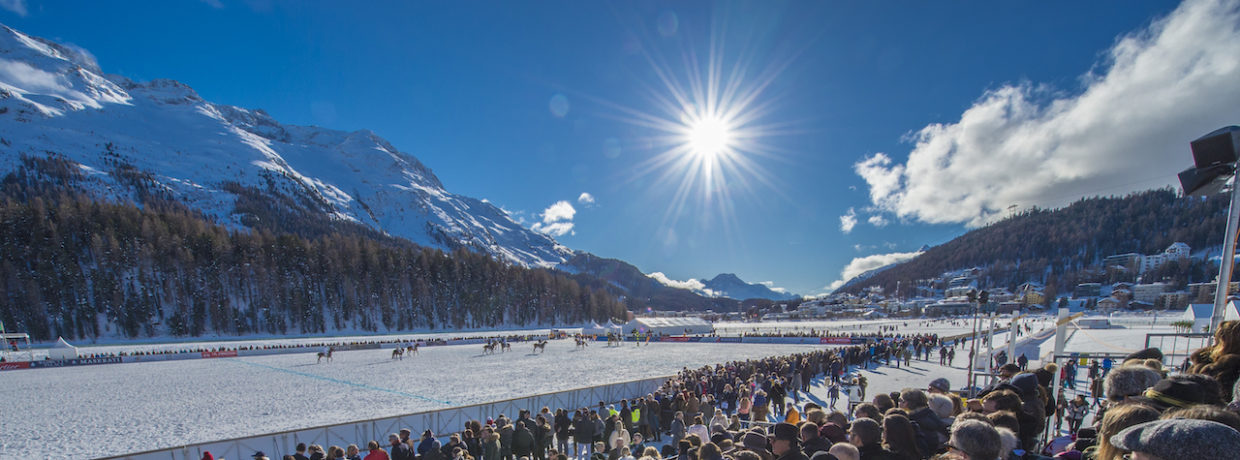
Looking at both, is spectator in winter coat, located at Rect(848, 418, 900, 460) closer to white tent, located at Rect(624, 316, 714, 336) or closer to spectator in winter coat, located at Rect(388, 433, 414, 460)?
spectator in winter coat, located at Rect(388, 433, 414, 460)

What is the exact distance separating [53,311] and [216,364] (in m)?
39.2

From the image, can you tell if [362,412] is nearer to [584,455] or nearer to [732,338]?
[584,455]

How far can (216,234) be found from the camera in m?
65.1

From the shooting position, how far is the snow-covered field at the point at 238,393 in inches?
491

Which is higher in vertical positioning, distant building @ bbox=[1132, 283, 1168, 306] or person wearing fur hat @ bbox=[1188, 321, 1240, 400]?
person wearing fur hat @ bbox=[1188, 321, 1240, 400]

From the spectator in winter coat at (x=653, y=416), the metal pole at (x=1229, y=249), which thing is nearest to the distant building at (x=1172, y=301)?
the metal pole at (x=1229, y=249)

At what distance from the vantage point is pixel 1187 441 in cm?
137

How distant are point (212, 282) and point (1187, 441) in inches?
3256

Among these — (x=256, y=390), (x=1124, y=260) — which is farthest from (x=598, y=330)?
(x=1124, y=260)

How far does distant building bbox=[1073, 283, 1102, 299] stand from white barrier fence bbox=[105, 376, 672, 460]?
15943cm

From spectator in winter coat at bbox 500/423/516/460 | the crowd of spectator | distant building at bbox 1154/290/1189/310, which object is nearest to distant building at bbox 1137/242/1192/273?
distant building at bbox 1154/290/1189/310

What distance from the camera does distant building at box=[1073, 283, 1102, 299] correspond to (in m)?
116

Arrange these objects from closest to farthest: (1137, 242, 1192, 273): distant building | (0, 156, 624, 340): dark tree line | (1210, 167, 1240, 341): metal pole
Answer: (1210, 167, 1240, 341): metal pole → (0, 156, 624, 340): dark tree line → (1137, 242, 1192, 273): distant building

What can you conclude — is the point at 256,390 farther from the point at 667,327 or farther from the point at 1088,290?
the point at 1088,290
